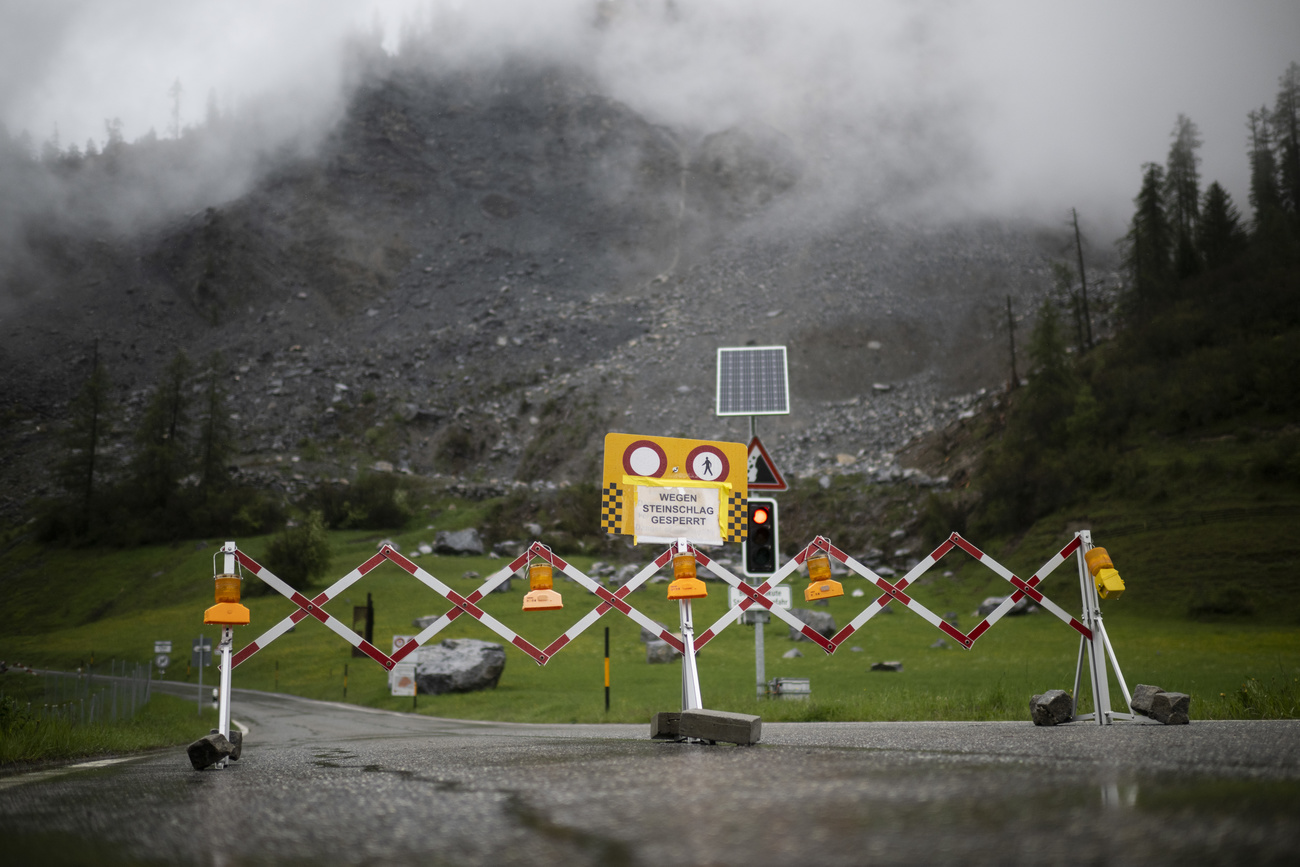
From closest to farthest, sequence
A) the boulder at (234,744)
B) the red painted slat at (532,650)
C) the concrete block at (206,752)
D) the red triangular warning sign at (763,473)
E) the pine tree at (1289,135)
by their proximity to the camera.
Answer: the concrete block at (206,752), the boulder at (234,744), the red painted slat at (532,650), the red triangular warning sign at (763,473), the pine tree at (1289,135)

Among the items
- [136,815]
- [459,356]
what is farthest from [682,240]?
[136,815]

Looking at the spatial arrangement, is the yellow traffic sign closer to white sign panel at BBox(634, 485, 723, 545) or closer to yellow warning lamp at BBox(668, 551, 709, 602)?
white sign panel at BBox(634, 485, 723, 545)

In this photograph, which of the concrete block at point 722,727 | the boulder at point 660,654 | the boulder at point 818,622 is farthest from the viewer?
the boulder at point 818,622

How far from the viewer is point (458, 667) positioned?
1005 inches

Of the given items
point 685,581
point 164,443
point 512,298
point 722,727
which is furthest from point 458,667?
point 512,298

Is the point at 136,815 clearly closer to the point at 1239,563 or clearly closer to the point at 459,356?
the point at 1239,563

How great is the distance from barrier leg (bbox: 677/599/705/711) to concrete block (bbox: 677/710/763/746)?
1.13 meters

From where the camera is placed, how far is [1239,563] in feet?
104

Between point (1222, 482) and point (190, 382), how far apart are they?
3406 inches

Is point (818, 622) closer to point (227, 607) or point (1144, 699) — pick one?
point (1144, 699)

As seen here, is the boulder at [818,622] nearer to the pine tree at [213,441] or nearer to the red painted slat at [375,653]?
the red painted slat at [375,653]

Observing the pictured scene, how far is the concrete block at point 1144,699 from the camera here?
7398 millimetres

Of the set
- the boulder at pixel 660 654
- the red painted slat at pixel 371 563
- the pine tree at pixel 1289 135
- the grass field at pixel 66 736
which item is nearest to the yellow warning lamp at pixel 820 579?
the red painted slat at pixel 371 563

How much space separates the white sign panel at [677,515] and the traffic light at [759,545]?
1.91m
